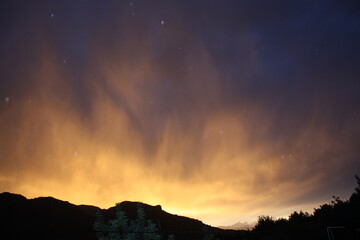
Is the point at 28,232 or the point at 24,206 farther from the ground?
the point at 24,206

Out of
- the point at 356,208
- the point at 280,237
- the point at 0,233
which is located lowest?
the point at 280,237

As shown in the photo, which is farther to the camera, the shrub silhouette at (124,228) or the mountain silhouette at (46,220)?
the mountain silhouette at (46,220)

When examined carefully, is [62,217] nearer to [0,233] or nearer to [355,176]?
[0,233]

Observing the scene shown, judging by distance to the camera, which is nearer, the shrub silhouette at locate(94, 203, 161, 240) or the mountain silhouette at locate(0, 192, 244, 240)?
the shrub silhouette at locate(94, 203, 161, 240)

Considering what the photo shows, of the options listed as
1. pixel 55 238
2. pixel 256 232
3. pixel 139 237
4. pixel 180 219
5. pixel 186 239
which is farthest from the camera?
pixel 180 219

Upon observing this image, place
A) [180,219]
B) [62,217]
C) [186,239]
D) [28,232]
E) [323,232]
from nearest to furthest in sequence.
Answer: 1. [323,232]
2. [28,232]
3. [186,239]
4. [62,217]
5. [180,219]

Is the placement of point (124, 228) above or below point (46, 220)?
below

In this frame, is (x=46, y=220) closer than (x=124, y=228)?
No

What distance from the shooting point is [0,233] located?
228 feet

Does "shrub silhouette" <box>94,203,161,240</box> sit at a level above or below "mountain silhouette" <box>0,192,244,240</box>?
below

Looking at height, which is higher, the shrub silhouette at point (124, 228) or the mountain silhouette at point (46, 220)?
the mountain silhouette at point (46, 220)

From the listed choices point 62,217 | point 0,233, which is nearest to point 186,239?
point 62,217

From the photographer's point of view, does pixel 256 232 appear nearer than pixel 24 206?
Yes

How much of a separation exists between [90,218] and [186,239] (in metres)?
37.8
